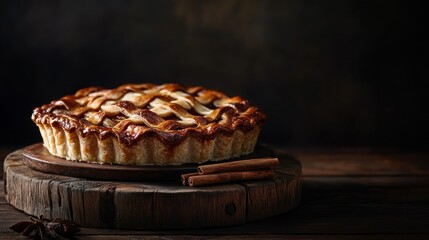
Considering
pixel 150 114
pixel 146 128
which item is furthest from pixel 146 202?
pixel 150 114

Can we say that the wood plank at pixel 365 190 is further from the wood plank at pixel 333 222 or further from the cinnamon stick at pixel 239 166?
the cinnamon stick at pixel 239 166

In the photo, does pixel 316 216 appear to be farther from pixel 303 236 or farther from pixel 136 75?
pixel 136 75

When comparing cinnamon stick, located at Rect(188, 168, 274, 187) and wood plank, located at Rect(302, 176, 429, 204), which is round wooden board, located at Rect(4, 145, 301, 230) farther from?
wood plank, located at Rect(302, 176, 429, 204)

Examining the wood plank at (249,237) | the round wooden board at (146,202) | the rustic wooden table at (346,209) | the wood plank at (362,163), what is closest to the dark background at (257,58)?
the wood plank at (362,163)

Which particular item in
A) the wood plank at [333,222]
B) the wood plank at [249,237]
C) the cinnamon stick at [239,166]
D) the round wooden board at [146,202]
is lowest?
the wood plank at [333,222]

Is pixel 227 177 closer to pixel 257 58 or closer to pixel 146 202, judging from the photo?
pixel 146 202

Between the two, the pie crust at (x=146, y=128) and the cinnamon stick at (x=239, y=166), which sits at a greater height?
the pie crust at (x=146, y=128)

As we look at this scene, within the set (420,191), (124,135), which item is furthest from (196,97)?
(420,191)
